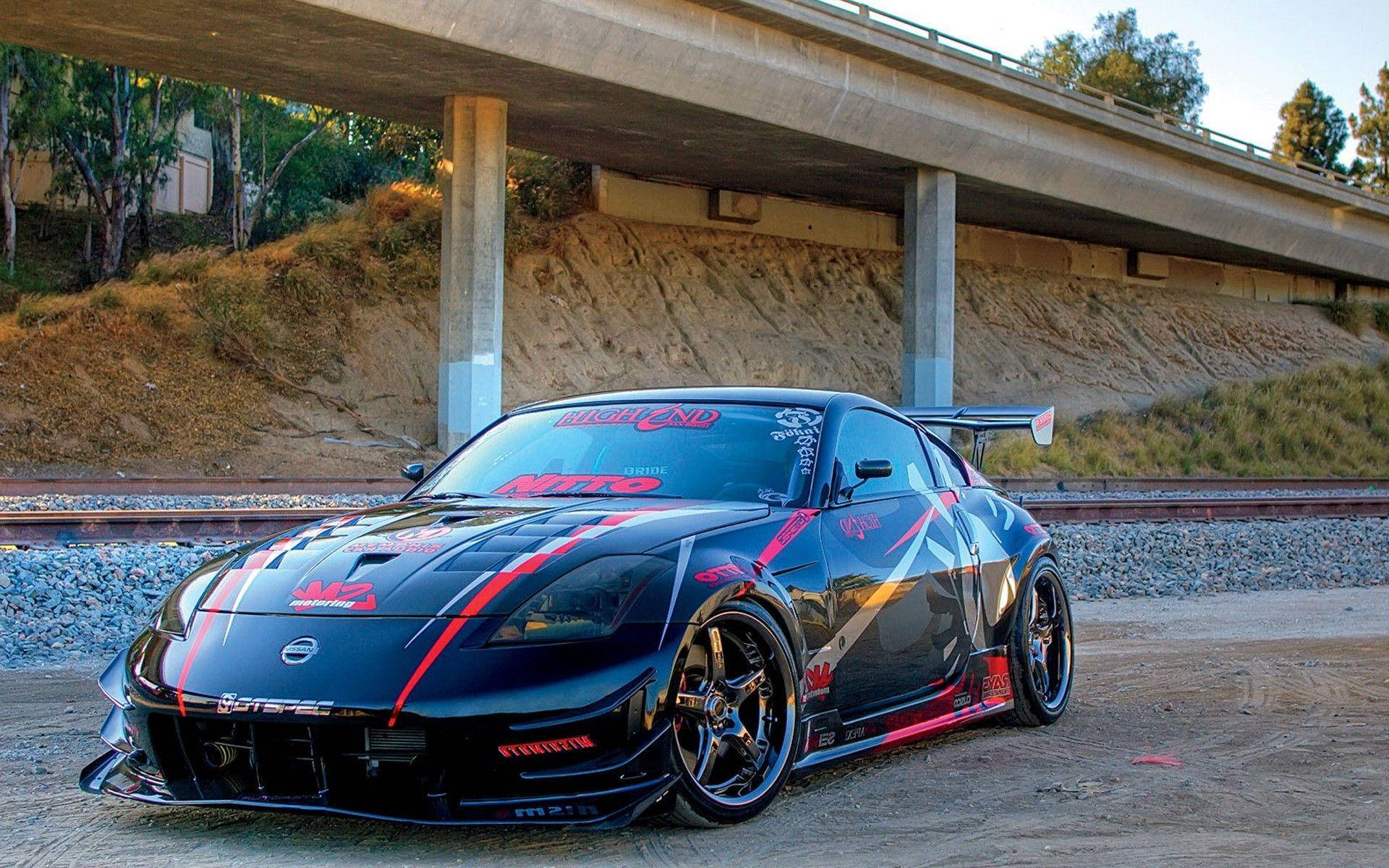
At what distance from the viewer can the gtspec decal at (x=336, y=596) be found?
4.36 metres

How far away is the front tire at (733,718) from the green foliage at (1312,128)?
92.4 metres

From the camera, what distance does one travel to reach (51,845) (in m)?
4.36

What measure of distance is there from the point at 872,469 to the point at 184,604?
2431 millimetres

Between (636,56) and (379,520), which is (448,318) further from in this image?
(379,520)

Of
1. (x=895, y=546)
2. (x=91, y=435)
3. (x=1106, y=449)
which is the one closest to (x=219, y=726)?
(x=895, y=546)

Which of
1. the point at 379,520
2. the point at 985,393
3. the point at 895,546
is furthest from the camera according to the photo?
the point at 985,393

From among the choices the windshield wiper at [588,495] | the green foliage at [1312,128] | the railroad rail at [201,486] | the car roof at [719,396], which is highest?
the green foliage at [1312,128]

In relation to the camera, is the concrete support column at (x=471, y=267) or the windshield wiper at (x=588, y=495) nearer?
the windshield wiper at (x=588, y=495)

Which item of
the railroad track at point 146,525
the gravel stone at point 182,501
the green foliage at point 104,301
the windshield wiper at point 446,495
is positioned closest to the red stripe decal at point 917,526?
the windshield wiper at point 446,495

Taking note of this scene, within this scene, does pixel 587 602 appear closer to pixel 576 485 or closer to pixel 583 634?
pixel 583 634

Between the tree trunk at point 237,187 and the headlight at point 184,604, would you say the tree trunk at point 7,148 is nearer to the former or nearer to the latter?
the tree trunk at point 237,187

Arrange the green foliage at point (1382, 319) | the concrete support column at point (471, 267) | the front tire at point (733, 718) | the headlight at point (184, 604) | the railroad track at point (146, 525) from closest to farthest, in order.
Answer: the front tire at point (733, 718)
the headlight at point (184, 604)
the railroad track at point (146, 525)
the concrete support column at point (471, 267)
the green foliage at point (1382, 319)

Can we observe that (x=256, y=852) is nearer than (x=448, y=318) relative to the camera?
Yes

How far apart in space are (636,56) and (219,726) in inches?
874
